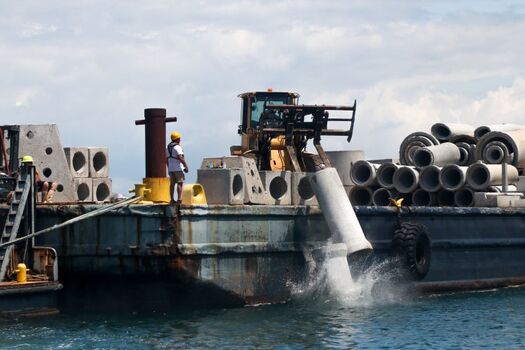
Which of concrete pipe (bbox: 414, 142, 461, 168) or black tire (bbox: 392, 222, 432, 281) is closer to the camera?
black tire (bbox: 392, 222, 432, 281)

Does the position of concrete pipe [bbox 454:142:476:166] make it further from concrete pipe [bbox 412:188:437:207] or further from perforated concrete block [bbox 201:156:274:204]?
perforated concrete block [bbox 201:156:274:204]

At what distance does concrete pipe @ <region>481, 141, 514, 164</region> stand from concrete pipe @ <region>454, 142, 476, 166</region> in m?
0.52

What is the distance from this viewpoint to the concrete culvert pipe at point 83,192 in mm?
23297

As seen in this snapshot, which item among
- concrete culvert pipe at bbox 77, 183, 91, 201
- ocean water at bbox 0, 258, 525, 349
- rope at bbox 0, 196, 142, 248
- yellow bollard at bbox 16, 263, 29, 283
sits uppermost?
concrete culvert pipe at bbox 77, 183, 91, 201

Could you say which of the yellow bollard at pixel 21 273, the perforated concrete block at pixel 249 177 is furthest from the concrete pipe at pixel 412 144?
the yellow bollard at pixel 21 273

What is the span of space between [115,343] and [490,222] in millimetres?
11345

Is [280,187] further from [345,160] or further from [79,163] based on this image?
[345,160]

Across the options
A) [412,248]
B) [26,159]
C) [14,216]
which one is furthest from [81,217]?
[412,248]

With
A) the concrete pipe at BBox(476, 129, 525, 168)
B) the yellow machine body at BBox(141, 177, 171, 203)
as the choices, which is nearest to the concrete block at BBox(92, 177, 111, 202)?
the yellow machine body at BBox(141, 177, 171, 203)

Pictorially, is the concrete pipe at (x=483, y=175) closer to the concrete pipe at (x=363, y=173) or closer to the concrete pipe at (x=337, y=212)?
the concrete pipe at (x=363, y=173)

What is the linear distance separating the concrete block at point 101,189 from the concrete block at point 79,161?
0.86 feet

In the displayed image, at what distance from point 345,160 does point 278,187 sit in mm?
4713

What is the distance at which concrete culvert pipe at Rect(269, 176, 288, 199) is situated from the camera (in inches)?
908

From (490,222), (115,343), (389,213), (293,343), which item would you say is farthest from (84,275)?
(490,222)
